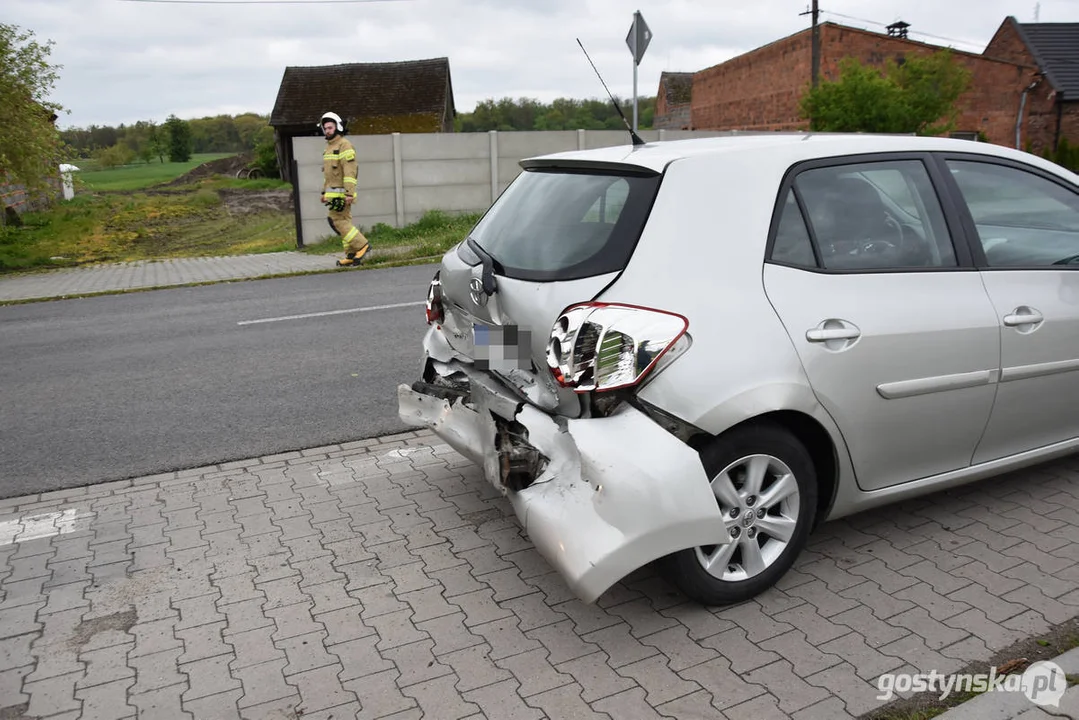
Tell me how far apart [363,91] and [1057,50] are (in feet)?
96.1

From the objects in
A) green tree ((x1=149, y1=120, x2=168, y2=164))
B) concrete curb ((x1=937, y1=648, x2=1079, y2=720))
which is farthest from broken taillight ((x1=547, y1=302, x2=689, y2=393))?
green tree ((x1=149, y1=120, x2=168, y2=164))

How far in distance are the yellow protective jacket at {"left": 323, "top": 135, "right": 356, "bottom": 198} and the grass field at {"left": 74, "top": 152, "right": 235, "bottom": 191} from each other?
2926 centimetres

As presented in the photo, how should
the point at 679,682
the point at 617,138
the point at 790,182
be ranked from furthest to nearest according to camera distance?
the point at 617,138 < the point at 790,182 < the point at 679,682

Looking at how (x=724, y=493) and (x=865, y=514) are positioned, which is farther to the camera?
(x=865, y=514)

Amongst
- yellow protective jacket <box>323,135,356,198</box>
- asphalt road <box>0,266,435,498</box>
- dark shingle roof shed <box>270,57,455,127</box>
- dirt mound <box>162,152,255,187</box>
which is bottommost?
asphalt road <box>0,266,435,498</box>

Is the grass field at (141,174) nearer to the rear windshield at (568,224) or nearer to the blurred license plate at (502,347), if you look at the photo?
the rear windshield at (568,224)

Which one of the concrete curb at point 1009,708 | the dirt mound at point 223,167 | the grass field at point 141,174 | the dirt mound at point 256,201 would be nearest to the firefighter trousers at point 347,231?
the concrete curb at point 1009,708

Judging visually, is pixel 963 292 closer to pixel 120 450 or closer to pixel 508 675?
pixel 508 675

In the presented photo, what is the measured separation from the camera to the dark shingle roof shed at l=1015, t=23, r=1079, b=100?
3241cm

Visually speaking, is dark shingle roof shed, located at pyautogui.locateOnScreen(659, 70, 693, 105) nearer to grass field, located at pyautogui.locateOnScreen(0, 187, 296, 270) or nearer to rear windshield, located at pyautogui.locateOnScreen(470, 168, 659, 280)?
grass field, located at pyautogui.locateOnScreen(0, 187, 296, 270)

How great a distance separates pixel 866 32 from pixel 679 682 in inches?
1471

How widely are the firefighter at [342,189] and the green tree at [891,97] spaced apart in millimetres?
16565

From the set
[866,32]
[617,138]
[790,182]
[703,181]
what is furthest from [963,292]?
[866,32]

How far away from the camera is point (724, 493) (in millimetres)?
3285
